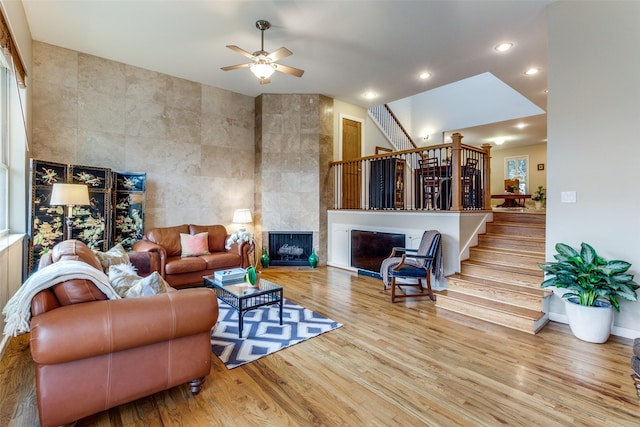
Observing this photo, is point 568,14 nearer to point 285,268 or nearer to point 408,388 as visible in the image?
point 408,388

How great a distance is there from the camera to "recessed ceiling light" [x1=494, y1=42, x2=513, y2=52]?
4.16m

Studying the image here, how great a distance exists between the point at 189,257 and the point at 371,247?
3.09 meters

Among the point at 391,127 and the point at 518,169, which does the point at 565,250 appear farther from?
the point at 518,169

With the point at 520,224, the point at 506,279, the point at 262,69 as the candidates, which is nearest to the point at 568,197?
the point at 506,279

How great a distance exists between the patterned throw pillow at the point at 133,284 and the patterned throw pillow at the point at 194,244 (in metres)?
2.44

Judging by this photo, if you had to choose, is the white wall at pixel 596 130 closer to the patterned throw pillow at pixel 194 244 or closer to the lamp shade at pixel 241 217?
the lamp shade at pixel 241 217

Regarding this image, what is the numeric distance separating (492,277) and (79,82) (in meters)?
6.66

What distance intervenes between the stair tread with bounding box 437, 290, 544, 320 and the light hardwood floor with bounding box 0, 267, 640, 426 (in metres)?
0.19

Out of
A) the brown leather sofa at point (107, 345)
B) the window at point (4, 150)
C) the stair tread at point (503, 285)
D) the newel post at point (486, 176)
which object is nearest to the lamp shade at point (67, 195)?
the window at point (4, 150)

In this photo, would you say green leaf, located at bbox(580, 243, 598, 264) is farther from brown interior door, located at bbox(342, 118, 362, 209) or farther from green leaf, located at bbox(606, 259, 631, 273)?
brown interior door, located at bbox(342, 118, 362, 209)

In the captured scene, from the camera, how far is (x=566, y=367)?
7.85 ft

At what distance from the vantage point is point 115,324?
5.41 ft

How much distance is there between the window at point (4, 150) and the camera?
3273 millimetres

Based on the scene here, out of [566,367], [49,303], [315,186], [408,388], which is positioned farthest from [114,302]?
[315,186]
